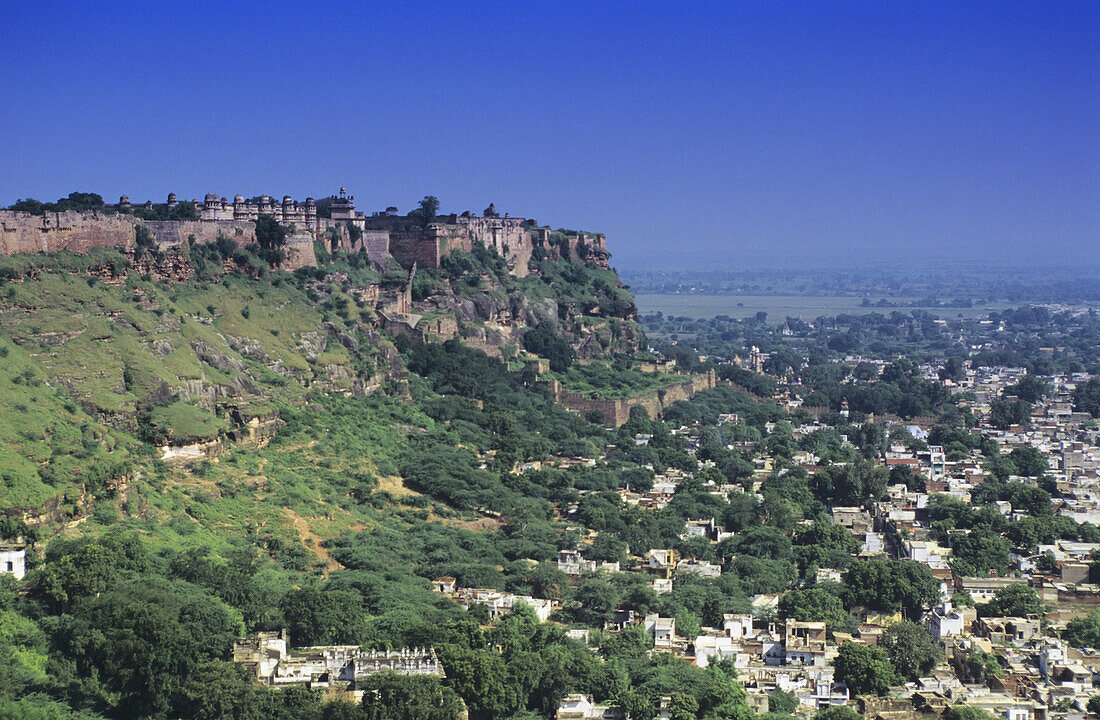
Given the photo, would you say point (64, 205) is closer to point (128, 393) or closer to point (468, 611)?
point (128, 393)

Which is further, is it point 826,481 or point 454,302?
point 454,302

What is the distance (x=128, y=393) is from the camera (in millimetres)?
42031

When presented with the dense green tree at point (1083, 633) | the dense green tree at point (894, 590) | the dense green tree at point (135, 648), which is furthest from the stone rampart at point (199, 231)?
the dense green tree at point (1083, 633)

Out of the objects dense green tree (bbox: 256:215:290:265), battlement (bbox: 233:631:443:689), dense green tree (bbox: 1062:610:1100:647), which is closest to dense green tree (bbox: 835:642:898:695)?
dense green tree (bbox: 1062:610:1100:647)

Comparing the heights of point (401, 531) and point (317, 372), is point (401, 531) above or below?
below

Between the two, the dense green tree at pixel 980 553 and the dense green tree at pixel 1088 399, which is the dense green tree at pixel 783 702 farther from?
the dense green tree at pixel 1088 399

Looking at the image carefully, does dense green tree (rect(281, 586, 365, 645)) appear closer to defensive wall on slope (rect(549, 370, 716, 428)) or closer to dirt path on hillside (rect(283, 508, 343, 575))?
dirt path on hillside (rect(283, 508, 343, 575))

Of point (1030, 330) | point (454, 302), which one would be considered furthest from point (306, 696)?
point (1030, 330)

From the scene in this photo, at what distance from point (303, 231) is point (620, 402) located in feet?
46.8

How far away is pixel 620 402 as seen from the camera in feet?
220

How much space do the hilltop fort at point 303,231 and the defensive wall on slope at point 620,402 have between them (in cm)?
910

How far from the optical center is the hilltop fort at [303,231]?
47750 millimetres

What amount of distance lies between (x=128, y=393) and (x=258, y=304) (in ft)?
42.0

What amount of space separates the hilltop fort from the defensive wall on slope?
358 inches
